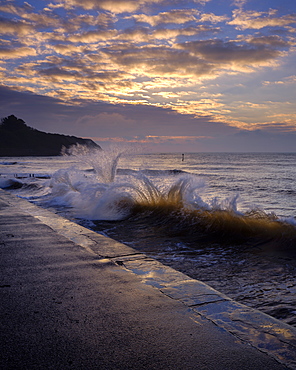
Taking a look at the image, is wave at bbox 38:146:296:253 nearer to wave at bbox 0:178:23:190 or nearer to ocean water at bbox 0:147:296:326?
ocean water at bbox 0:147:296:326

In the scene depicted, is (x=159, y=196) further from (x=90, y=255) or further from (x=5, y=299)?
(x=5, y=299)

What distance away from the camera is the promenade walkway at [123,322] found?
73.6 inches

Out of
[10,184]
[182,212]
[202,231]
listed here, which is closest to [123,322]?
[202,231]

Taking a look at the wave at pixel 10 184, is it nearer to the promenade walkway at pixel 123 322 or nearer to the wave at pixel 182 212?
the wave at pixel 182 212

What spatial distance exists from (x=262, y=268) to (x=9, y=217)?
527cm

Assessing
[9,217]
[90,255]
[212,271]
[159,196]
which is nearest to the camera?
[90,255]

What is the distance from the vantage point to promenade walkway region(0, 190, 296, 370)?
6.14 feet

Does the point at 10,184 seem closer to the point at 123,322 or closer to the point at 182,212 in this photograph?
the point at 182,212

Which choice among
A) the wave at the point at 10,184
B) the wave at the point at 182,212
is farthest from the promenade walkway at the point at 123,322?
the wave at the point at 10,184

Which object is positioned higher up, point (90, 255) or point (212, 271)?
point (90, 255)

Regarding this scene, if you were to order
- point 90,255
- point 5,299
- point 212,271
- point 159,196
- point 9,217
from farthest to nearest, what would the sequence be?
point 159,196 < point 9,217 < point 212,271 < point 90,255 < point 5,299

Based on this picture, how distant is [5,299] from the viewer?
8.95ft

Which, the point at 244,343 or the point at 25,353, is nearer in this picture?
the point at 25,353

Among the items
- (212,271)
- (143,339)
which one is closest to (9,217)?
(212,271)
